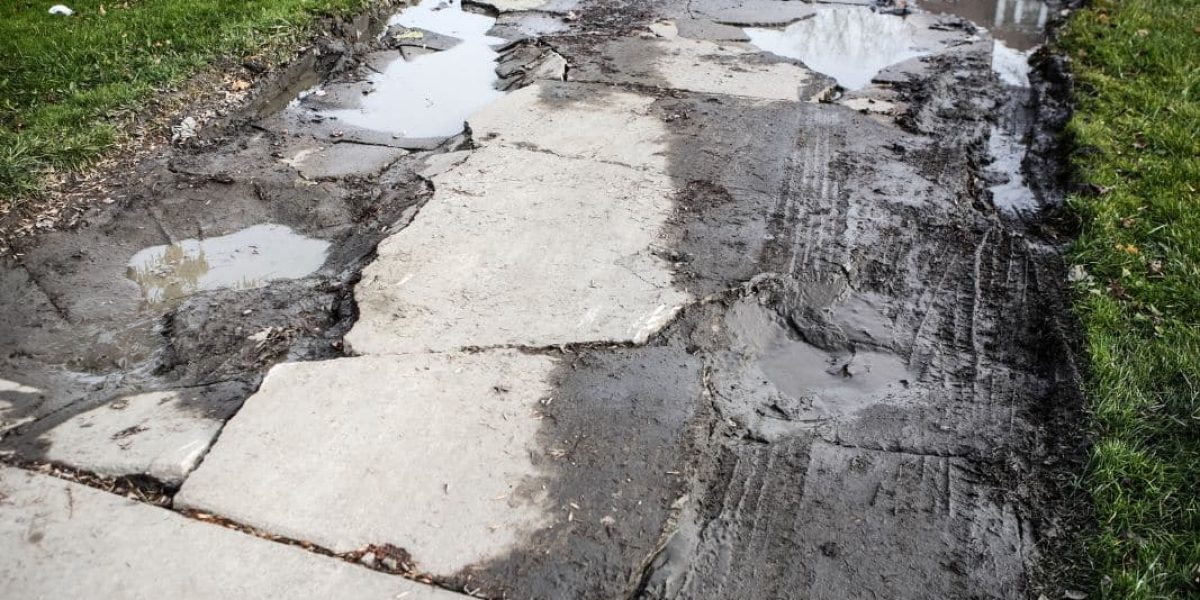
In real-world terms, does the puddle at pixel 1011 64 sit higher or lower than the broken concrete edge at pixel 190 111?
lower

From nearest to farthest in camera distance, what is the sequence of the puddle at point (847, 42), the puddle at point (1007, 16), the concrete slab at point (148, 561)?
1. the concrete slab at point (148, 561)
2. the puddle at point (847, 42)
3. the puddle at point (1007, 16)

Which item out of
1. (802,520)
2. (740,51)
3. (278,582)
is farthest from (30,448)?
(740,51)

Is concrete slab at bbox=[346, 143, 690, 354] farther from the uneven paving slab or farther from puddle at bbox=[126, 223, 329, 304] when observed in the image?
puddle at bbox=[126, 223, 329, 304]

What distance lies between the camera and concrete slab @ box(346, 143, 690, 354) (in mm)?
3432

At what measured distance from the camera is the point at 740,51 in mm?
6668

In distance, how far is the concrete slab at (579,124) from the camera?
4949mm

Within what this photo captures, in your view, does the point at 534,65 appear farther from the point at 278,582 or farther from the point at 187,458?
the point at 278,582

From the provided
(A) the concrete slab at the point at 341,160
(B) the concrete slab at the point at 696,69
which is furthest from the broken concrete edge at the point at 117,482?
(B) the concrete slab at the point at 696,69

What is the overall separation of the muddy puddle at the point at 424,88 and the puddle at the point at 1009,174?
3.34 m

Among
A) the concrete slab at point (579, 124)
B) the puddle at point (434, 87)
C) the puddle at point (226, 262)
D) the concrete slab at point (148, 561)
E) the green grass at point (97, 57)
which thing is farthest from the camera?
the puddle at point (434, 87)

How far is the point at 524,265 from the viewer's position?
386 centimetres

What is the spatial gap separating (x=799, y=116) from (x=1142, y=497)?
3317 millimetres

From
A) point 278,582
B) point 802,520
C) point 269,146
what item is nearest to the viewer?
point 278,582

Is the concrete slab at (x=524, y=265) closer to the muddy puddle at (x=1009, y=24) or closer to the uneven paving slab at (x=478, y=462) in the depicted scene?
the uneven paving slab at (x=478, y=462)
